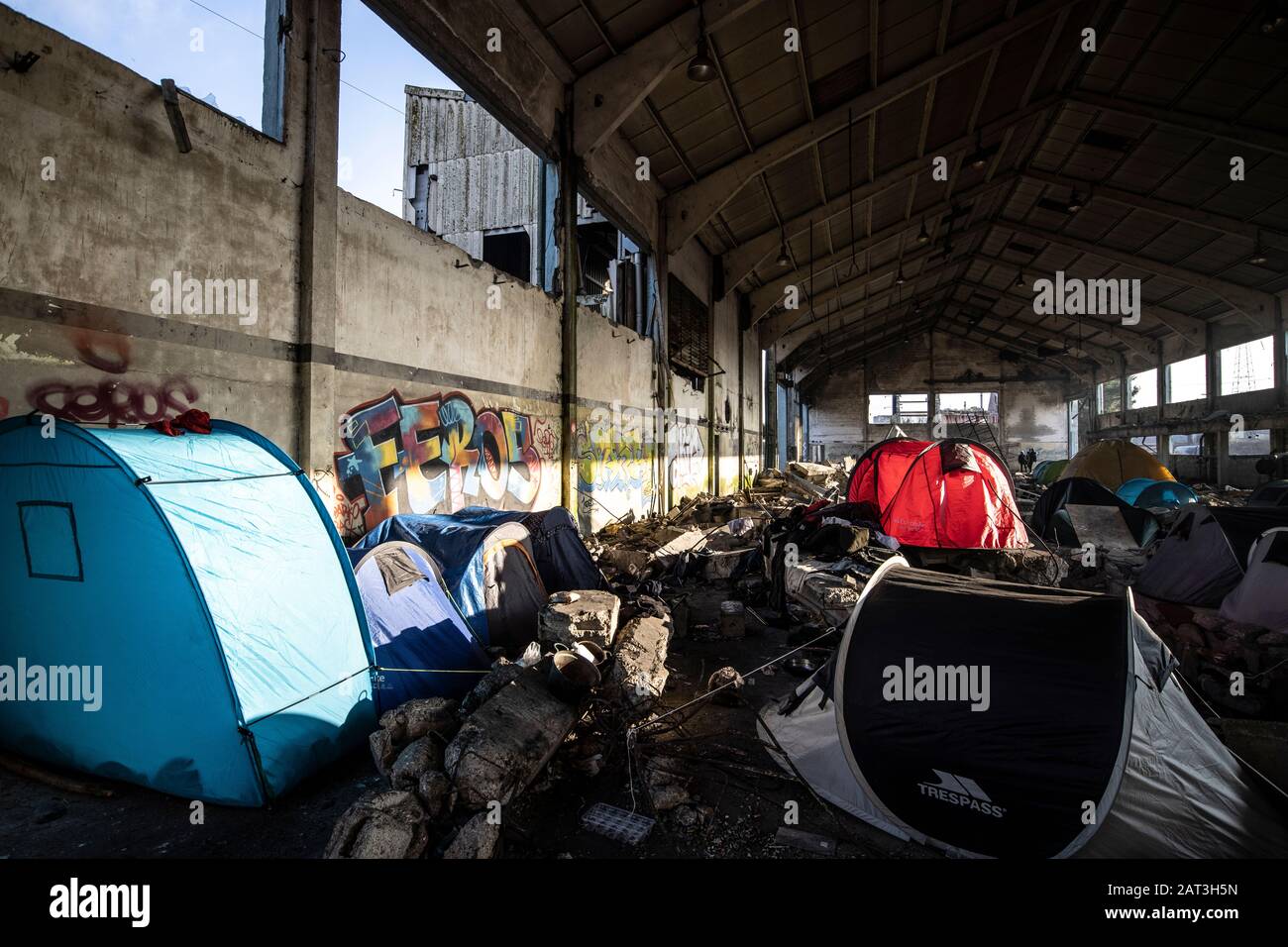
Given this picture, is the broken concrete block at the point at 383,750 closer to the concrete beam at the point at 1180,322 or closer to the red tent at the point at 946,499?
the red tent at the point at 946,499

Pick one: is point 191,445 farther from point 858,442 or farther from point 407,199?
point 858,442

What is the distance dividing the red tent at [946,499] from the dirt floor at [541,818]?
A: 5302 millimetres

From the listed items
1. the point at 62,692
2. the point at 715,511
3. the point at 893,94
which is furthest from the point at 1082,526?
the point at 62,692

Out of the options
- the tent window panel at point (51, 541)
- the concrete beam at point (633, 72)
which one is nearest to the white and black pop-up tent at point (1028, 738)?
the tent window panel at point (51, 541)

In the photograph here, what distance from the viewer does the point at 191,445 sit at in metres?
3.36

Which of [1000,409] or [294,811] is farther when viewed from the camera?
[1000,409]

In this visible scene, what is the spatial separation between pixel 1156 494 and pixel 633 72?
42.0 feet

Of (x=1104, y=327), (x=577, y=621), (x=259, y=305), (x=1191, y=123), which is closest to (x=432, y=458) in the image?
(x=259, y=305)

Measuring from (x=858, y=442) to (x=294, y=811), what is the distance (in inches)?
1349

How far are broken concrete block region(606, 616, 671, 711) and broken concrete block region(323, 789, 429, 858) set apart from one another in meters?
1.54

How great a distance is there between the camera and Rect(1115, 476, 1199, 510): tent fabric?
12062 mm

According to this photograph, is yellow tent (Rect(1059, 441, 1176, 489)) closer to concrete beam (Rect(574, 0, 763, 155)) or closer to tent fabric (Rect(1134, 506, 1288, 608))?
tent fabric (Rect(1134, 506, 1288, 608))

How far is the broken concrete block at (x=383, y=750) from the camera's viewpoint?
3.24m

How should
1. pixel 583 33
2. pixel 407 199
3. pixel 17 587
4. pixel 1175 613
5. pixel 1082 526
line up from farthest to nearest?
pixel 407 199 < pixel 1082 526 < pixel 583 33 < pixel 1175 613 < pixel 17 587
